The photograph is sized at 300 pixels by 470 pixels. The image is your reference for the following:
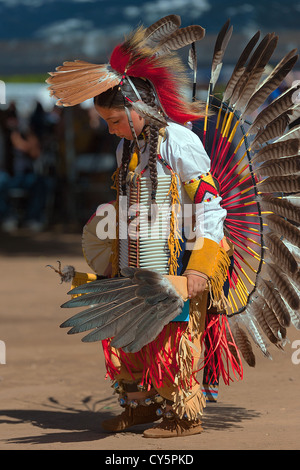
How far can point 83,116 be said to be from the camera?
12.0 metres

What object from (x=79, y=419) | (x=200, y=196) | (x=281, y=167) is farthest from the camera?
(x=79, y=419)

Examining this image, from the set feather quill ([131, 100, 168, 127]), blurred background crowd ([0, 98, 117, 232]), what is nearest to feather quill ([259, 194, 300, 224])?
feather quill ([131, 100, 168, 127])

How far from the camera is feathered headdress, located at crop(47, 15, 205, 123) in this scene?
3.28 meters

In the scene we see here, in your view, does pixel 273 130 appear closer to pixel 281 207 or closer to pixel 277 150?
pixel 277 150

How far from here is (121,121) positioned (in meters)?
3.38

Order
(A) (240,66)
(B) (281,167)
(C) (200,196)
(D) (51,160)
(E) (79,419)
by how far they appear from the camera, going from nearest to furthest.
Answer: (C) (200,196), (B) (281,167), (A) (240,66), (E) (79,419), (D) (51,160)

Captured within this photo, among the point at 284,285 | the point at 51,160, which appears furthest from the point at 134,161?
the point at 51,160

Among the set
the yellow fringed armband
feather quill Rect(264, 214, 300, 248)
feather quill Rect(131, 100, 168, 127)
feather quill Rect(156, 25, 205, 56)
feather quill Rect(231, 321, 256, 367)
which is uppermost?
feather quill Rect(156, 25, 205, 56)

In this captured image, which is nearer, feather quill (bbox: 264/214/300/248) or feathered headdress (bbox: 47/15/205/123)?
feathered headdress (bbox: 47/15/205/123)

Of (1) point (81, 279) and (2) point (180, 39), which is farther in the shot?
(1) point (81, 279)

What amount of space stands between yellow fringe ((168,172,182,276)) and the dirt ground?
73cm

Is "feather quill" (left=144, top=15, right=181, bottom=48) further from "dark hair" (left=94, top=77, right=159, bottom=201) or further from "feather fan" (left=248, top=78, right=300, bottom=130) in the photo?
"feather fan" (left=248, top=78, right=300, bottom=130)

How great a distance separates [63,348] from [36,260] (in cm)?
427

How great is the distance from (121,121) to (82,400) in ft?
5.69
